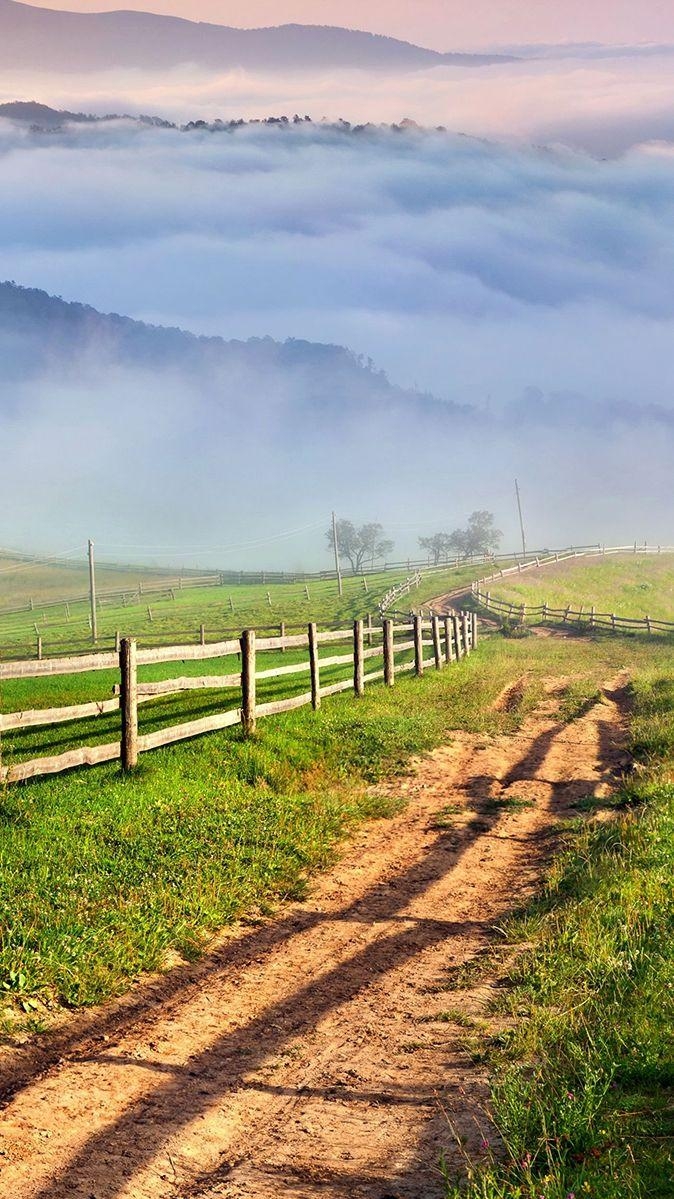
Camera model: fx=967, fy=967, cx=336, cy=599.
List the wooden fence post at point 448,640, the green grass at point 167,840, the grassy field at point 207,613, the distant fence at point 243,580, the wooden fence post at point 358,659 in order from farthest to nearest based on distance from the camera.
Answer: the distant fence at point 243,580
the grassy field at point 207,613
the wooden fence post at point 448,640
the wooden fence post at point 358,659
the green grass at point 167,840

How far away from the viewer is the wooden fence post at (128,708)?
12984mm

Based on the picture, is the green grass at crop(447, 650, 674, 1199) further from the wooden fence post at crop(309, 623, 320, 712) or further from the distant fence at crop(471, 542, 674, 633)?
the distant fence at crop(471, 542, 674, 633)

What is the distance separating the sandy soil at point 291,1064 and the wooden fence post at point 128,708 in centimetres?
359

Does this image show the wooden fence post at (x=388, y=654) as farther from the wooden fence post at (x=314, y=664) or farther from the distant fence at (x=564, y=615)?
the distant fence at (x=564, y=615)

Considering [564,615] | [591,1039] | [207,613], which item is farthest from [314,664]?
[207,613]

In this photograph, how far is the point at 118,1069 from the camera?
6.23 m

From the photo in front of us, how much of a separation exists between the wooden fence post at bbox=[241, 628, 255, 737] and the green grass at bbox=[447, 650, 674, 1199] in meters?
6.60

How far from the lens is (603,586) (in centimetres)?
8506

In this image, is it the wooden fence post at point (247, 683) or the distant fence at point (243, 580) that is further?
the distant fence at point (243, 580)

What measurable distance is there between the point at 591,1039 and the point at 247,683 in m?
10.7

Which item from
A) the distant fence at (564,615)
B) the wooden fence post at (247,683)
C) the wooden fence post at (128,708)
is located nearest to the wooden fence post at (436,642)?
the wooden fence post at (247,683)

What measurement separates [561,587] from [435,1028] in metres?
78.0

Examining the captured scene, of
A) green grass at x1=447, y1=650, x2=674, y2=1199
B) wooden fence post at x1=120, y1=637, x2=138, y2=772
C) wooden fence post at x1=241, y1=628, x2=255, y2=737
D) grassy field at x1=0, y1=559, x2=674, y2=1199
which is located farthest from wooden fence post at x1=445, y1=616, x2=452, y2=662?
green grass at x1=447, y1=650, x2=674, y2=1199

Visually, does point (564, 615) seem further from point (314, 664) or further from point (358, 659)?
point (314, 664)
